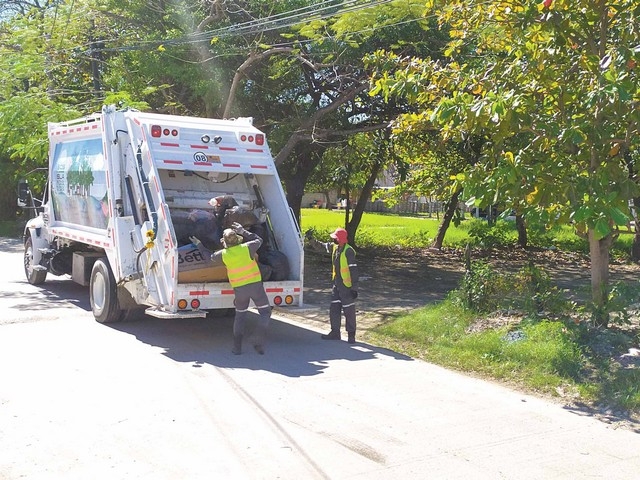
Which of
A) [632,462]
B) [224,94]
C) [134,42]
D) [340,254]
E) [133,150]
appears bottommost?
[632,462]

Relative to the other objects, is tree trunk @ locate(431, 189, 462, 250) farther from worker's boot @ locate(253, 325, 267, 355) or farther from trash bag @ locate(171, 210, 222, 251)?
worker's boot @ locate(253, 325, 267, 355)

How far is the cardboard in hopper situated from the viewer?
28.6ft

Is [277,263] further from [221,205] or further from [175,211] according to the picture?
[175,211]

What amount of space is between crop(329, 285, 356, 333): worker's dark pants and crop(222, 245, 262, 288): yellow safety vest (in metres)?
1.35

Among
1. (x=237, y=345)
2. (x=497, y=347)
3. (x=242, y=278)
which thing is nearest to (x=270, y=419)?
(x=237, y=345)

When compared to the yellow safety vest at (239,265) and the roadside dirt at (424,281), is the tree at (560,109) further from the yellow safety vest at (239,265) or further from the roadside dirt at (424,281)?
the yellow safety vest at (239,265)

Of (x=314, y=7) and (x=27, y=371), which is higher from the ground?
(x=314, y=7)

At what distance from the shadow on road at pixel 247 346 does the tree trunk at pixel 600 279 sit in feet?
7.26

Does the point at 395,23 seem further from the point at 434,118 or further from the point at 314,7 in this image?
the point at 434,118

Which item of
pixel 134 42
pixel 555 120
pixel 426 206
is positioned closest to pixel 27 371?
pixel 555 120

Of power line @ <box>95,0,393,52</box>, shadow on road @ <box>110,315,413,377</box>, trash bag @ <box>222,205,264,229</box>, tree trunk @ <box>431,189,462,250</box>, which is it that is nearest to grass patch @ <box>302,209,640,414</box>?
shadow on road @ <box>110,315,413,377</box>

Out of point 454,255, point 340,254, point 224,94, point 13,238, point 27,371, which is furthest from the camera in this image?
point 13,238

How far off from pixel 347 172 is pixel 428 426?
1526 centimetres

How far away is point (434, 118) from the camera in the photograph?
7.76 metres
